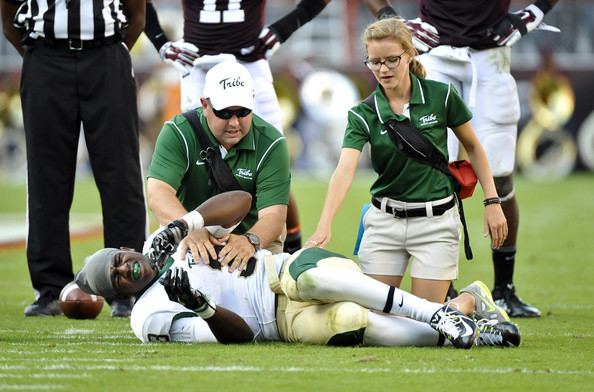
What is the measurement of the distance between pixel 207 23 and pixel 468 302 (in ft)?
9.32

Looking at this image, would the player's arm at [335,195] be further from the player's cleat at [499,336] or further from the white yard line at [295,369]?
the white yard line at [295,369]

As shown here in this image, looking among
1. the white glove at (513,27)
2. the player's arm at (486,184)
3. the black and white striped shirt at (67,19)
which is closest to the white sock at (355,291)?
the player's arm at (486,184)

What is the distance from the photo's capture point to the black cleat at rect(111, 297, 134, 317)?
25.8 feet

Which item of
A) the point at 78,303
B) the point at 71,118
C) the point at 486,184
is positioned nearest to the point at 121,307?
the point at 78,303

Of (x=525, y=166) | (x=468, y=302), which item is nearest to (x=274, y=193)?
(x=468, y=302)

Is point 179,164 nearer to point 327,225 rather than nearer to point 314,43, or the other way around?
point 327,225

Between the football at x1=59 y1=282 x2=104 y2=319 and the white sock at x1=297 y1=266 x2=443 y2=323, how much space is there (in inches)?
73.1

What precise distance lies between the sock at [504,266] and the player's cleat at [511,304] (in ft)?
0.12

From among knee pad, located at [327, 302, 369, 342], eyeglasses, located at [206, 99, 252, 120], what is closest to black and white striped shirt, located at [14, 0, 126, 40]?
eyeglasses, located at [206, 99, 252, 120]

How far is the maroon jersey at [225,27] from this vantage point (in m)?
8.54

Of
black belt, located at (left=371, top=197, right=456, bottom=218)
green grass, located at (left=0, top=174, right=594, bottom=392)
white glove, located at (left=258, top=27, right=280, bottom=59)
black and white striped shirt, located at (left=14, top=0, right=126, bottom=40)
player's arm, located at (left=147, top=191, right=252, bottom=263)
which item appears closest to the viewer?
green grass, located at (left=0, top=174, right=594, bottom=392)

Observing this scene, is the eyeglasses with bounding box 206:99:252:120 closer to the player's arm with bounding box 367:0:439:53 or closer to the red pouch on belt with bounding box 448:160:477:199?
the red pouch on belt with bounding box 448:160:477:199

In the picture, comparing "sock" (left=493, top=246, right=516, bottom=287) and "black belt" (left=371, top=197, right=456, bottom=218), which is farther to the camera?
"sock" (left=493, top=246, right=516, bottom=287)

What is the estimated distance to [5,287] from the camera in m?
9.55
